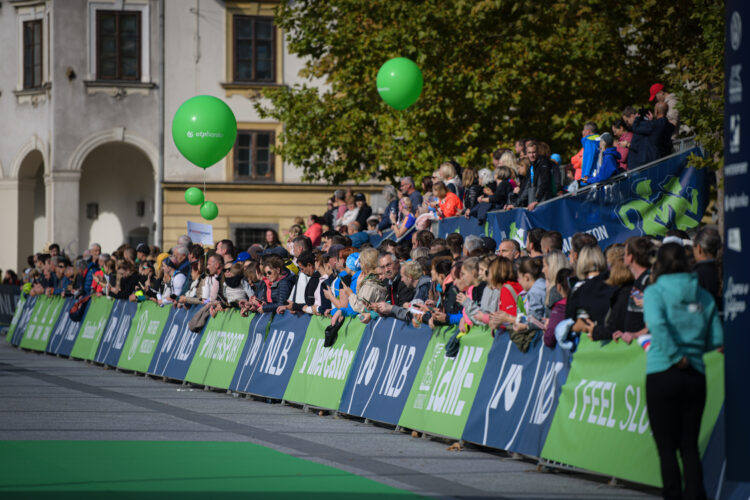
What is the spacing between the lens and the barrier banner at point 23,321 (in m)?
28.5

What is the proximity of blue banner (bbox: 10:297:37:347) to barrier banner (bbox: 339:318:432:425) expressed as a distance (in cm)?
1586

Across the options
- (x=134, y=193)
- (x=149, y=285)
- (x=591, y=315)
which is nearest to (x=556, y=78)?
(x=149, y=285)

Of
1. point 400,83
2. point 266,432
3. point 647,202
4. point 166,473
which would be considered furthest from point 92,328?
point 166,473

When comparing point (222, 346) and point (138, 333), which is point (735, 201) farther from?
point (138, 333)

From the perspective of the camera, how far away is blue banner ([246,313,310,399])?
52.4 ft

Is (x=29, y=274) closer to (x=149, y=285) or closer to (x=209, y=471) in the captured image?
(x=149, y=285)

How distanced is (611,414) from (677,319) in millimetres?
1404

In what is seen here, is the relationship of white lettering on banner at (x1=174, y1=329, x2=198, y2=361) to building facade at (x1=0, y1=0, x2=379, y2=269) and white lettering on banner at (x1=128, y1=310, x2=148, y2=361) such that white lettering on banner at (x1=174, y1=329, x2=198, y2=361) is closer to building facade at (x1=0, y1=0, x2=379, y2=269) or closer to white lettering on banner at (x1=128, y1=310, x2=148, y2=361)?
white lettering on banner at (x1=128, y1=310, x2=148, y2=361)

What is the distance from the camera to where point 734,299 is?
26.0ft

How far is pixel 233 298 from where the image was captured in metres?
18.3

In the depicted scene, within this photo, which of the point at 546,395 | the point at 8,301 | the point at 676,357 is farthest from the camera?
the point at 8,301

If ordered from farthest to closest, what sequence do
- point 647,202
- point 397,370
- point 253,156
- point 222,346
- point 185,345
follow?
1. point 253,156
2. point 185,345
3. point 222,346
4. point 647,202
5. point 397,370

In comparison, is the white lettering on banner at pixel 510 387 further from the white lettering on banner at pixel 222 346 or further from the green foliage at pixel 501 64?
the green foliage at pixel 501 64

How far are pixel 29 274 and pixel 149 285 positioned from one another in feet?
36.8
